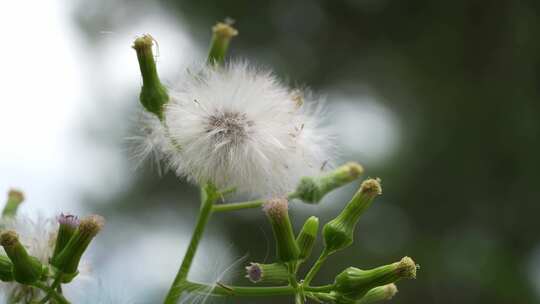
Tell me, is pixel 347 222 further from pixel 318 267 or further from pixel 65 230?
pixel 65 230

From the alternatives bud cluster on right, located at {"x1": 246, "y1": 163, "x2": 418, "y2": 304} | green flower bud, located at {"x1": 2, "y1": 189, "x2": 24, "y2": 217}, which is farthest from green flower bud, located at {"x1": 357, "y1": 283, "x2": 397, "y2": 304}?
green flower bud, located at {"x1": 2, "y1": 189, "x2": 24, "y2": 217}

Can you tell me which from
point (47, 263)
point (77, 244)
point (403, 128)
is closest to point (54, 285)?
point (77, 244)

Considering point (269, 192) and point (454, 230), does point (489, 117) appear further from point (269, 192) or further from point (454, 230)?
point (269, 192)

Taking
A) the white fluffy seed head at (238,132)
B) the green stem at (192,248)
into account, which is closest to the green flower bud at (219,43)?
the white fluffy seed head at (238,132)

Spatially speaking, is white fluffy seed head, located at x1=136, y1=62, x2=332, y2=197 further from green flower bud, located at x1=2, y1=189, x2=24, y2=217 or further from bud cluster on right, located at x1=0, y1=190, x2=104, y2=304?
green flower bud, located at x1=2, y1=189, x2=24, y2=217

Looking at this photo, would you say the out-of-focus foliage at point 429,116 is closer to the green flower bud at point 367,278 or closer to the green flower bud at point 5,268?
the green flower bud at point 367,278

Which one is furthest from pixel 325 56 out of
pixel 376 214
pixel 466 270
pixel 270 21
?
pixel 466 270
